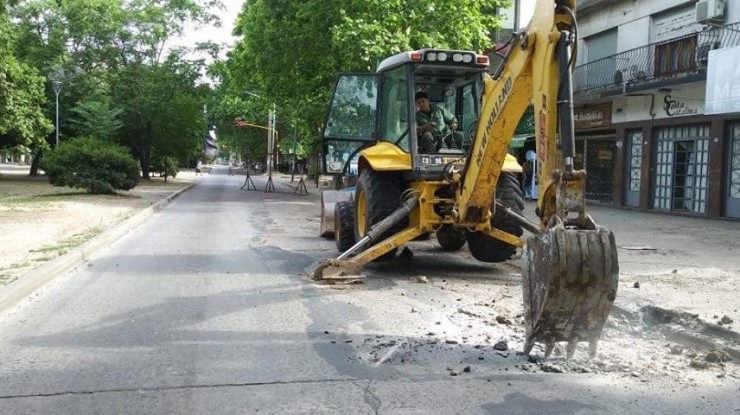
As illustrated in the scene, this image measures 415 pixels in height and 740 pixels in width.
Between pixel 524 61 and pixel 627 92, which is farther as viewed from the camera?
pixel 627 92

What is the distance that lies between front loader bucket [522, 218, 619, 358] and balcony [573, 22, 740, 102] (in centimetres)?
1557

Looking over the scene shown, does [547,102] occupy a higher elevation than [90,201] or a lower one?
higher

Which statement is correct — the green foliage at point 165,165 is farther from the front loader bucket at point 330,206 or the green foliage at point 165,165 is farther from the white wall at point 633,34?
the front loader bucket at point 330,206

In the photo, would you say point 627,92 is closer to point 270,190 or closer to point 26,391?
point 270,190

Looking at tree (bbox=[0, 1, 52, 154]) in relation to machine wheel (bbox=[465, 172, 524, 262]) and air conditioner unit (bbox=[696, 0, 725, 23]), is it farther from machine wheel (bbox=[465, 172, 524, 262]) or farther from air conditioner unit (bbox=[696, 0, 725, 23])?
air conditioner unit (bbox=[696, 0, 725, 23])

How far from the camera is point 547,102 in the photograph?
5.13 metres

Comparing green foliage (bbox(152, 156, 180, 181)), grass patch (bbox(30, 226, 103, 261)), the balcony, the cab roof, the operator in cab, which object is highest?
the balcony

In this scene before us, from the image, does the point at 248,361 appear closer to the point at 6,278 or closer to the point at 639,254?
the point at 6,278

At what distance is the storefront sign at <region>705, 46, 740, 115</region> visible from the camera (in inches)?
602

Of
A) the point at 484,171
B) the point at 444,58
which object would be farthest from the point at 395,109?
the point at 484,171

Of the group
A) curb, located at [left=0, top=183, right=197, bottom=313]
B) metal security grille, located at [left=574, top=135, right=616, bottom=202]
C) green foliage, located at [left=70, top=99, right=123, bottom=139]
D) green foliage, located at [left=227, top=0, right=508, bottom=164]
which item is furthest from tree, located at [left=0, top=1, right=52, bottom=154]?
metal security grille, located at [left=574, top=135, right=616, bottom=202]

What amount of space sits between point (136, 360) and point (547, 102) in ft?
12.4

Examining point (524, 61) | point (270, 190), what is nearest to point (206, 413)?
point (524, 61)

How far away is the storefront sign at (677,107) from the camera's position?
1936cm
